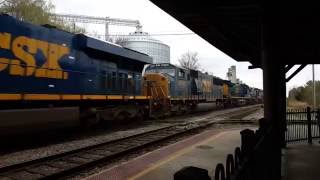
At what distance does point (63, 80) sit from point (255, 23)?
22.3 feet

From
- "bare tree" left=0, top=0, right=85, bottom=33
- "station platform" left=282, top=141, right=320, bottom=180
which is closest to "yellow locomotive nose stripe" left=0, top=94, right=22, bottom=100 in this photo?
"station platform" left=282, top=141, right=320, bottom=180

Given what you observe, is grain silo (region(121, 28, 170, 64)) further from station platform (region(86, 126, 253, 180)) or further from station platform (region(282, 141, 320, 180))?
station platform (region(282, 141, 320, 180))

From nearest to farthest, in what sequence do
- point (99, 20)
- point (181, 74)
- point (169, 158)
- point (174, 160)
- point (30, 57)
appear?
point (174, 160)
point (169, 158)
point (30, 57)
point (181, 74)
point (99, 20)

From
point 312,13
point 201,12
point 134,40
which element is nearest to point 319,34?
point 312,13

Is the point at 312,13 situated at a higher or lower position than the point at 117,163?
higher

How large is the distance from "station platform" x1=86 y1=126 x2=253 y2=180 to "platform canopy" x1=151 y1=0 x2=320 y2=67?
2.93 m

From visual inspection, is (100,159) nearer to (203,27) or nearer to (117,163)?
(117,163)

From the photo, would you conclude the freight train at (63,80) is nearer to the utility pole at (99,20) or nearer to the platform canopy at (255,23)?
the platform canopy at (255,23)

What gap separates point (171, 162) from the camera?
30.2 feet

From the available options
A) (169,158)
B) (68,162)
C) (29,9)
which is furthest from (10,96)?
(29,9)

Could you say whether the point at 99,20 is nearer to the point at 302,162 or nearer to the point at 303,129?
the point at 303,129

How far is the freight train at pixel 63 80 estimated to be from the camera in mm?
11180

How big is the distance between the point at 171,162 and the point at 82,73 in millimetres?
6648

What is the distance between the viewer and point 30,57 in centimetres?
1198
